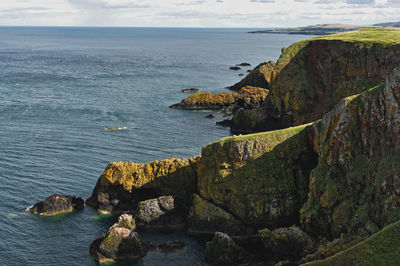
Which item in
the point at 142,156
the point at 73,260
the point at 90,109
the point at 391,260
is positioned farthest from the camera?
the point at 90,109

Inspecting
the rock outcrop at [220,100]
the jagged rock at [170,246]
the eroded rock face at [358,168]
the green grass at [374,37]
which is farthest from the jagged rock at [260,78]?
the jagged rock at [170,246]

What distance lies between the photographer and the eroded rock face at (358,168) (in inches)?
A: 1437

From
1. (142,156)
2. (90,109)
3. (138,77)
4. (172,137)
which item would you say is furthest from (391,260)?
(138,77)

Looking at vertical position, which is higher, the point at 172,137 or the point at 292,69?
the point at 292,69

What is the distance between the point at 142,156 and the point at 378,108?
36642 mm

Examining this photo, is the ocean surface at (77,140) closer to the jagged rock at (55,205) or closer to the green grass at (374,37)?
the jagged rock at (55,205)

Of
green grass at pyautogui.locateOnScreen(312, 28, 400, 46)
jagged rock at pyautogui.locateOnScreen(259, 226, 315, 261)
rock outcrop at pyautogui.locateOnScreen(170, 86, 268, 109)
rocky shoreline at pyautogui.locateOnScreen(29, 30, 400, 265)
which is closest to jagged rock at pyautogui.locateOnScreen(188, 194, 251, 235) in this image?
rocky shoreline at pyautogui.locateOnScreen(29, 30, 400, 265)

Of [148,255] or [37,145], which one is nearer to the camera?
[148,255]

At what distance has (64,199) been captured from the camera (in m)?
50.1

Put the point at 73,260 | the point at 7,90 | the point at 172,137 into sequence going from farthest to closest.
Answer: the point at 7,90 < the point at 172,137 < the point at 73,260

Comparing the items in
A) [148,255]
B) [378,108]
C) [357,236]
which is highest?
[378,108]

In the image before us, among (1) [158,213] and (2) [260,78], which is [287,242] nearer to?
(1) [158,213]

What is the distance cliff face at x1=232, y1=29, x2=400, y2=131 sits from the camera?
2660 inches

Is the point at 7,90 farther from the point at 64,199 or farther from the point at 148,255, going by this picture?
the point at 148,255
